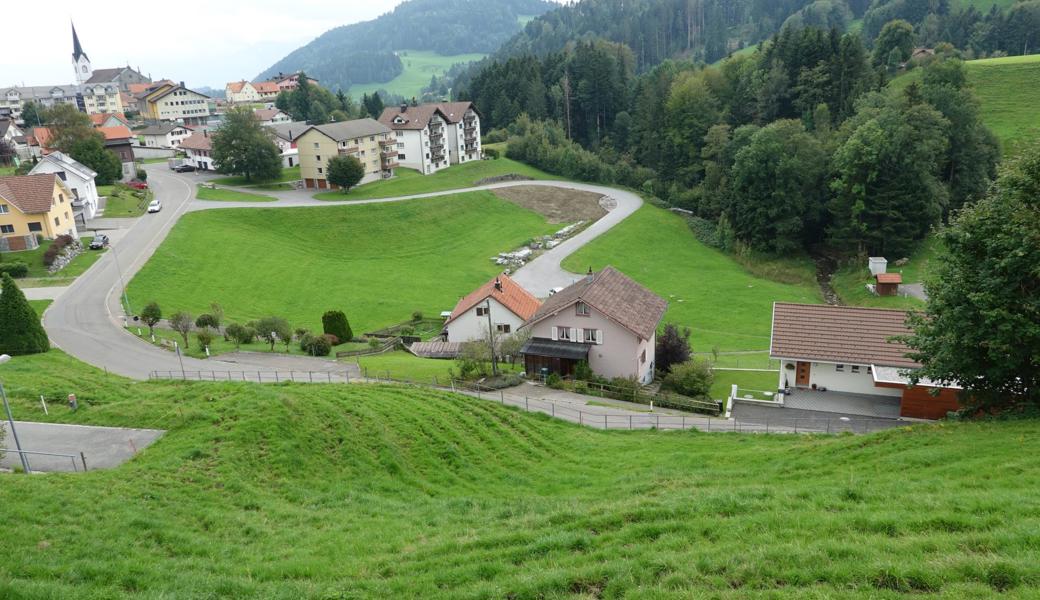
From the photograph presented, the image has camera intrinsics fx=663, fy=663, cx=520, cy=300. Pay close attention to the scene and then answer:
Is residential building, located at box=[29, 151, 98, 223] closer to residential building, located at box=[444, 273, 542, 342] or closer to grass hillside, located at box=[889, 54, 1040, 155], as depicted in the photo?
residential building, located at box=[444, 273, 542, 342]

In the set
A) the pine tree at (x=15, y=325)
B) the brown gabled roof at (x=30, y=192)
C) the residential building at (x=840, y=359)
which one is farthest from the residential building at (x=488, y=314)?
the brown gabled roof at (x=30, y=192)

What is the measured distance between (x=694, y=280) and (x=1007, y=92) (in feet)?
203

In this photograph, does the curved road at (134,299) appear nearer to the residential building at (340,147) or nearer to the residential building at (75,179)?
the residential building at (340,147)

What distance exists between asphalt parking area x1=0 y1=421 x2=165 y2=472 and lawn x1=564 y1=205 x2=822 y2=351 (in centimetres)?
3789

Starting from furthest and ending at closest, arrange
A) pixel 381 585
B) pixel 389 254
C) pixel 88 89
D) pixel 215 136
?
pixel 88 89
pixel 215 136
pixel 389 254
pixel 381 585

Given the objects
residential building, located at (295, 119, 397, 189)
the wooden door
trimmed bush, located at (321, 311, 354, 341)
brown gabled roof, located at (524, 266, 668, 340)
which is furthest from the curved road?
the wooden door

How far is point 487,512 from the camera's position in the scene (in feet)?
51.9

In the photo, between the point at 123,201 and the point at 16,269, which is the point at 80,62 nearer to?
the point at 123,201

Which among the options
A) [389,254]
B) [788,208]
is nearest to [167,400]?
[389,254]

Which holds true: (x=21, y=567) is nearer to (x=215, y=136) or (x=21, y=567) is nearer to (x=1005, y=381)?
(x=1005, y=381)

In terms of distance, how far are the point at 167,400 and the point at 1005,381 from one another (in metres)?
27.6

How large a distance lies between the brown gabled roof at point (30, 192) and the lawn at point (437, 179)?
29.5 m

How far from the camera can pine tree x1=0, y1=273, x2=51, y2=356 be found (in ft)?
114

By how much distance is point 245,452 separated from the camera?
1873 cm
